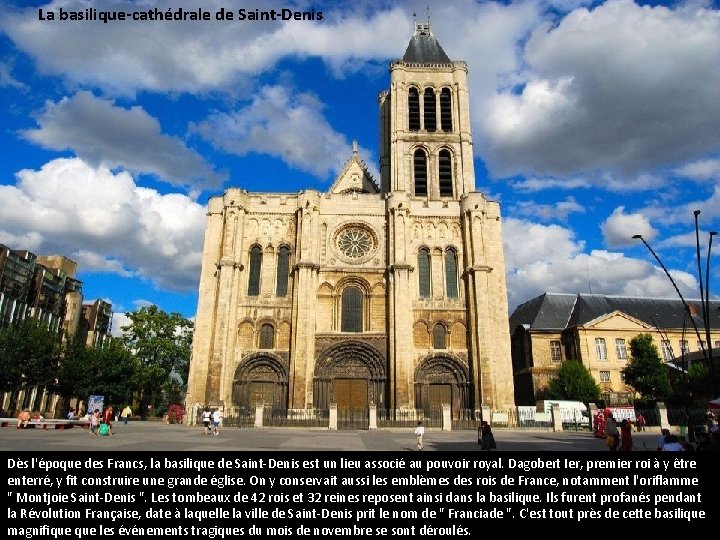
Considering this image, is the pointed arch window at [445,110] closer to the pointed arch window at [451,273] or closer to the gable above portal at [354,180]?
the gable above portal at [354,180]

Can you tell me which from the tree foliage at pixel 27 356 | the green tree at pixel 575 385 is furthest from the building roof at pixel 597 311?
the tree foliage at pixel 27 356

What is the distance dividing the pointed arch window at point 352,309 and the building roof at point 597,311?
1676cm

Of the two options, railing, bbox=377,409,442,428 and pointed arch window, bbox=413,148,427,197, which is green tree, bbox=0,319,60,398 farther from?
pointed arch window, bbox=413,148,427,197

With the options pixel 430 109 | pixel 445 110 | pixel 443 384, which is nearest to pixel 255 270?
pixel 443 384

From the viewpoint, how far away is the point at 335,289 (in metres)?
34.1

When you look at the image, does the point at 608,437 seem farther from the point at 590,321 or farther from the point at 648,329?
the point at 648,329

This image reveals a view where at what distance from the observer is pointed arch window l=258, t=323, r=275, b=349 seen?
32469 millimetres

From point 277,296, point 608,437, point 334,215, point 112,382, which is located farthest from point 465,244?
point 112,382

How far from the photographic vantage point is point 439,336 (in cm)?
3328

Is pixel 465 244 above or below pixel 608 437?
above

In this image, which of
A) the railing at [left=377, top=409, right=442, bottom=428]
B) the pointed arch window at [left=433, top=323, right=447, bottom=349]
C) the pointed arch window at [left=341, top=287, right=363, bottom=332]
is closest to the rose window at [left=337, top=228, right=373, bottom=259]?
the pointed arch window at [left=341, top=287, right=363, bottom=332]
